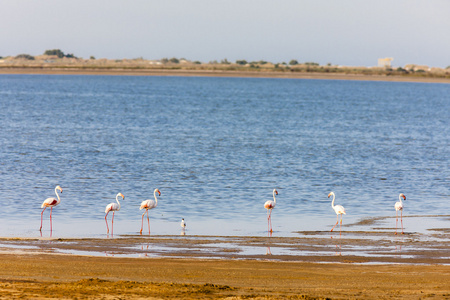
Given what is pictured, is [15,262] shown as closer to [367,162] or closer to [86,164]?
[86,164]

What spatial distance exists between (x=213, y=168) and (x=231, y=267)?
58.1 feet

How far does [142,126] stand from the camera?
51938mm

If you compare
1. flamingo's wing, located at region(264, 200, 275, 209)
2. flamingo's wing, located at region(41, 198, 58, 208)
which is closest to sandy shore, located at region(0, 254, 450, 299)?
flamingo's wing, located at region(41, 198, 58, 208)

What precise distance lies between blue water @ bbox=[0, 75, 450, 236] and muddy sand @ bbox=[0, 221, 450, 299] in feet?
6.44

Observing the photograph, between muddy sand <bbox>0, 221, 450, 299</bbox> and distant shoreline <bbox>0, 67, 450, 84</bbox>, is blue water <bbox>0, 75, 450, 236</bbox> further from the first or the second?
distant shoreline <bbox>0, 67, 450, 84</bbox>

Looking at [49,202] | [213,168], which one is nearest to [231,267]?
[49,202]

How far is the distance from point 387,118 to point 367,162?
1288 inches

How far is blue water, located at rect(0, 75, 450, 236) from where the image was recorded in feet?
65.6

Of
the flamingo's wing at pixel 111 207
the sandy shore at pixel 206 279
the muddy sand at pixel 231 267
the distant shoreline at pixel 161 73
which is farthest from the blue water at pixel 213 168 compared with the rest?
the distant shoreline at pixel 161 73

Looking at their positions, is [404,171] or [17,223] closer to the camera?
[17,223]

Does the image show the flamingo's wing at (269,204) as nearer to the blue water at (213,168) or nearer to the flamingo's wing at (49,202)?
the blue water at (213,168)

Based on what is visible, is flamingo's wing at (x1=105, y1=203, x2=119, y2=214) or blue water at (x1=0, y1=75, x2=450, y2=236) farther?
blue water at (x1=0, y1=75, x2=450, y2=236)

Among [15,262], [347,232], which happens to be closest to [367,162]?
[347,232]

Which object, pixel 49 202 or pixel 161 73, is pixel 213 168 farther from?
pixel 161 73
